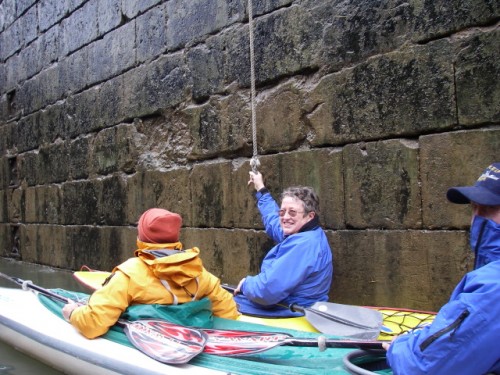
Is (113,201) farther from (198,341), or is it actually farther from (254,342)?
(254,342)

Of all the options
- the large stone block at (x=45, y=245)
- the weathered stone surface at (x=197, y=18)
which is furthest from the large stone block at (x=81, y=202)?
the weathered stone surface at (x=197, y=18)

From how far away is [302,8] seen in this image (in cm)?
436

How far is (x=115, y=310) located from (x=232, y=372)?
0.74 m

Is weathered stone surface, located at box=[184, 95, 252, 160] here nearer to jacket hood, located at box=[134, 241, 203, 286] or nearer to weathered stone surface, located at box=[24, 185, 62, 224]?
jacket hood, located at box=[134, 241, 203, 286]

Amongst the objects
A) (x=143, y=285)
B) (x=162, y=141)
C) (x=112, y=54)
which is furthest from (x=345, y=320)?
(x=112, y=54)

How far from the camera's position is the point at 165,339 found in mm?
2713

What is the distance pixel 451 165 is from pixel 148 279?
1.93 meters

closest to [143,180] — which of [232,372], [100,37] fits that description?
[100,37]

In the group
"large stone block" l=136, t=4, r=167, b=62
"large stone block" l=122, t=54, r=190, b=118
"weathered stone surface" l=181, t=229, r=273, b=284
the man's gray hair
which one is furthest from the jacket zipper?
"large stone block" l=136, t=4, r=167, b=62

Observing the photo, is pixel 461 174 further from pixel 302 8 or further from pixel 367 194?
pixel 302 8

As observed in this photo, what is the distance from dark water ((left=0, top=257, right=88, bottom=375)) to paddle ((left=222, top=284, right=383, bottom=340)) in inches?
66.6

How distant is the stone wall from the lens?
3432 mm

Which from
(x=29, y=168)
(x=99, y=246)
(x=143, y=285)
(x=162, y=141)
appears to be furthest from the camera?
(x=29, y=168)

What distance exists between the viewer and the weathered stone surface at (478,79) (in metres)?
3.21
